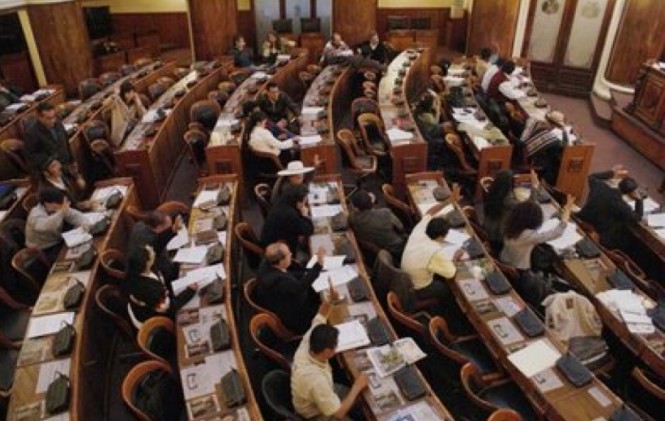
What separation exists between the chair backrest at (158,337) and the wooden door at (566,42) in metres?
11.1

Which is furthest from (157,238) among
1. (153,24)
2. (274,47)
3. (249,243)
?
(153,24)

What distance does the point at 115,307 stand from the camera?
461cm

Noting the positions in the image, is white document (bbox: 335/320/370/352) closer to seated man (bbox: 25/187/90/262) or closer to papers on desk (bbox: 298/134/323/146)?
seated man (bbox: 25/187/90/262)

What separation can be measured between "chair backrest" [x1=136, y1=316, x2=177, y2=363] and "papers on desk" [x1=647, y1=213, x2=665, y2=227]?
16.5ft

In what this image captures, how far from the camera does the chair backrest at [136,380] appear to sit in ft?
11.1

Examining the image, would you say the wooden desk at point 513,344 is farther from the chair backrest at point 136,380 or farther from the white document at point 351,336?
the chair backrest at point 136,380

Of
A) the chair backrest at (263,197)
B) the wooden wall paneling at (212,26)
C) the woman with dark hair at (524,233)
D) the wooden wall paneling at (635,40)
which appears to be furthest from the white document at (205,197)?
the wooden wall paneling at (635,40)

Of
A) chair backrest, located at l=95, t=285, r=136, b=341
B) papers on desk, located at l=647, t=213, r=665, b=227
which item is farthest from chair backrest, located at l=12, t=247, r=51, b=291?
papers on desk, located at l=647, t=213, r=665, b=227

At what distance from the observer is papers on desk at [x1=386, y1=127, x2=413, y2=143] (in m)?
7.29

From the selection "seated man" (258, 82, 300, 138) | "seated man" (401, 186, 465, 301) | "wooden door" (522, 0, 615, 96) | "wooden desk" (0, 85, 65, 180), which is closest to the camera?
"seated man" (401, 186, 465, 301)

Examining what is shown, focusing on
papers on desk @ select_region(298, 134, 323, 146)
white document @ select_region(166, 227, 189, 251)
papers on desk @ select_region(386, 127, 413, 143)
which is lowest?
white document @ select_region(166, 227, 189, 251)

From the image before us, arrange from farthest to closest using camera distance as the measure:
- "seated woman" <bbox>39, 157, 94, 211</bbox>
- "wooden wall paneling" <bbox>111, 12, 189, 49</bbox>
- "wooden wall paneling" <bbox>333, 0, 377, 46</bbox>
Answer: "wooden wall paneling" <bbox>111, 12, 189, 49</bbox> < "wooden wall paneling" <bbox>333, 0, 377, 46</bbox> < "seated woman" <bbox>39, 157, 94, 211</bbox>

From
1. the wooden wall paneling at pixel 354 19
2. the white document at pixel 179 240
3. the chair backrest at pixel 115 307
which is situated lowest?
the chair backrest at pixel 115 307

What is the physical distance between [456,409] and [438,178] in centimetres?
293
